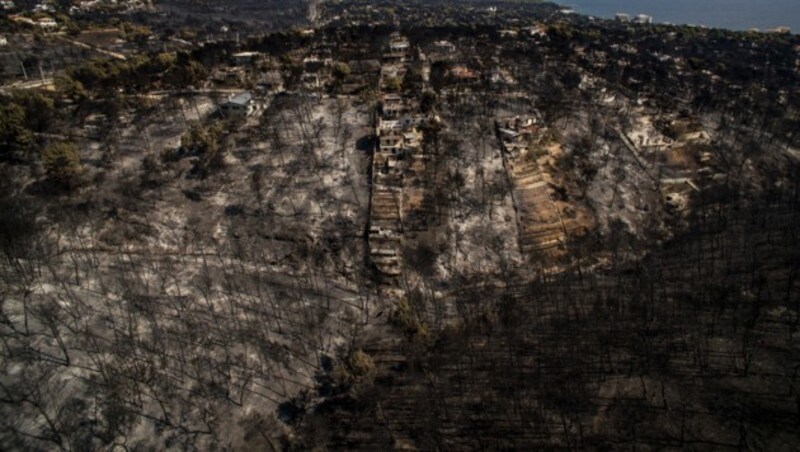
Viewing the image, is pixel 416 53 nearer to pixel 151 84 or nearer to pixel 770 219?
pixel 151 84

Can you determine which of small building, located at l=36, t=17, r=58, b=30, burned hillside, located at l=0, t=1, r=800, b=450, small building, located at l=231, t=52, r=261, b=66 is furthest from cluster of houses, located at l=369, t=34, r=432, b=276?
small building, located at l=36, t=17, r=58, b=30

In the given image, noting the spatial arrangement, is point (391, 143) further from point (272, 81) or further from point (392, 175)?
point (272, 81)

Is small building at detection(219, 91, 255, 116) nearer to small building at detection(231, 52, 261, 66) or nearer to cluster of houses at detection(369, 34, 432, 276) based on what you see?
cluster of houses at detection(369, 34, 432, 276)

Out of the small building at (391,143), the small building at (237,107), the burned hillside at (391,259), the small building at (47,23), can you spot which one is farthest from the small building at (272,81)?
the small building at (47,23)

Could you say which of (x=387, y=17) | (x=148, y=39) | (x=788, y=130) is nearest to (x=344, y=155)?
(x=788, y=130)

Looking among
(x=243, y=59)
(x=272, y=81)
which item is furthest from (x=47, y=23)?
(x=272, y=81)

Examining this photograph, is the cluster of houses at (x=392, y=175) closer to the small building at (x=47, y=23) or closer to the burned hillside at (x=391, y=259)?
the burned hillside at (x=391, y=259)

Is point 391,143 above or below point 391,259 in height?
above

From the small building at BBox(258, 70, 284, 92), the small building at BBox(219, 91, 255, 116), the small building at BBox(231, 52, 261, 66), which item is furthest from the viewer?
the small building at BBox(231, 52, 261, 66)
